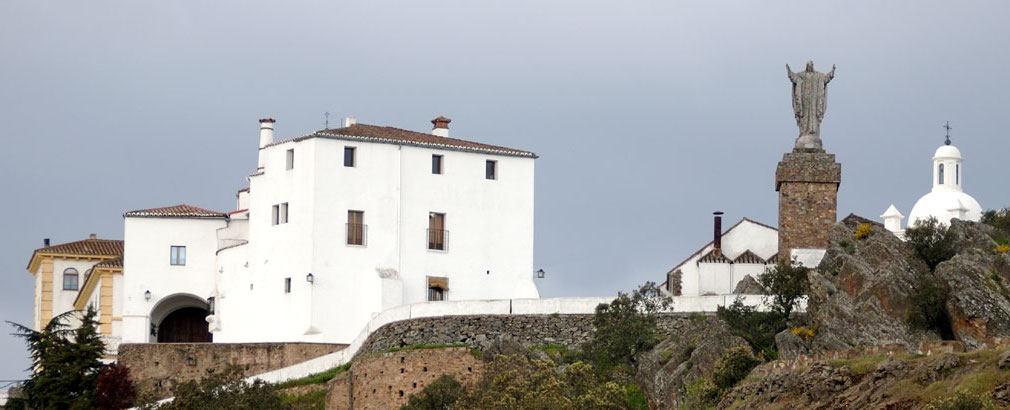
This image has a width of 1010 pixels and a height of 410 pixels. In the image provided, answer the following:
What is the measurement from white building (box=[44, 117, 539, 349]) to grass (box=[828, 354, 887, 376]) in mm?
23502

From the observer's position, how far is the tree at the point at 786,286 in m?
62.4

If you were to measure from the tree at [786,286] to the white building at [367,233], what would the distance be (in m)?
14.6

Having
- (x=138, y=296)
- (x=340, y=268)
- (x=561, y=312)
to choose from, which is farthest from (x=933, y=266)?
(x=138, y=296)

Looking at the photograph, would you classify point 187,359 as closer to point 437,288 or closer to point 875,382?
point 437,288

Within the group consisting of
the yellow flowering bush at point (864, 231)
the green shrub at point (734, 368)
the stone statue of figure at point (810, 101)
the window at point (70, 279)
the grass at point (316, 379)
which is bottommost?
the grass at point (316, 379)

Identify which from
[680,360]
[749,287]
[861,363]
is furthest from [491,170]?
[861,363]

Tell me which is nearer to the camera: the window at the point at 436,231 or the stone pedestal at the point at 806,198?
the stone pedestal at the point at 806,198

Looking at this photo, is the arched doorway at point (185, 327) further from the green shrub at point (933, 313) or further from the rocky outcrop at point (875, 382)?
the green shrub at point (933, 313)

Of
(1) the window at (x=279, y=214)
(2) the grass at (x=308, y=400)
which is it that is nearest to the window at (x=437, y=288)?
(1) the window at (x=279, y=214)

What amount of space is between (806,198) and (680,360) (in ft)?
32.1

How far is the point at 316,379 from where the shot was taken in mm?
70000

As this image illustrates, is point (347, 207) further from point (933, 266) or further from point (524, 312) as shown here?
point (933, 266)

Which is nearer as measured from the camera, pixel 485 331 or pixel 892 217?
pixel 485 331

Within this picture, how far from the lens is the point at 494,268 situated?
75.9 meters
